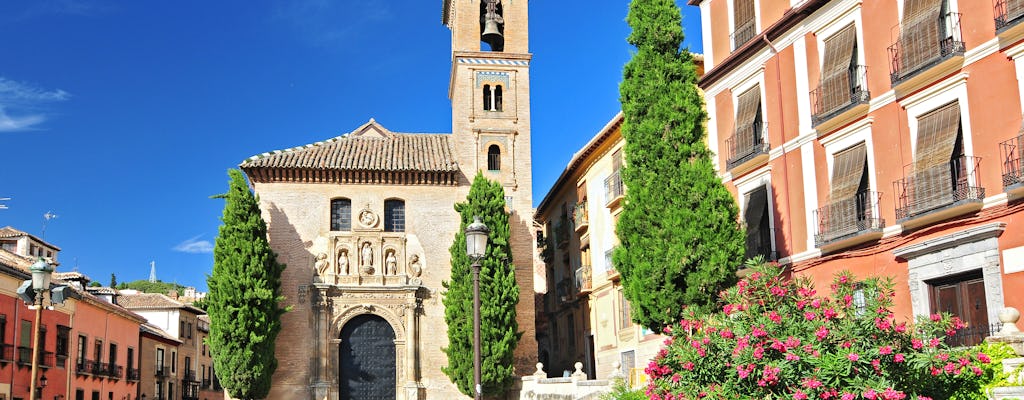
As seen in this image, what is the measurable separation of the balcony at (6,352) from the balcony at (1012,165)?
27.3m

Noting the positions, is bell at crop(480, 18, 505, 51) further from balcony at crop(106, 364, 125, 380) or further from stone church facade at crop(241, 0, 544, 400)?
balcony at crop(106, 364, 125, 380)

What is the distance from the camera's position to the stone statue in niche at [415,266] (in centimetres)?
3247

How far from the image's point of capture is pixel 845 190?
17.9 meters

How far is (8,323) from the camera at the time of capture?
30375mm

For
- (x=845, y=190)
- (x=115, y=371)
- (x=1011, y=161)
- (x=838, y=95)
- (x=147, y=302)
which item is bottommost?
(x=115, y=371)

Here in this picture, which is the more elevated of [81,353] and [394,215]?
[394,215]

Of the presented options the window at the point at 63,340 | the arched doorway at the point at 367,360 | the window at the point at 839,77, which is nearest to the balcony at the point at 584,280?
the arched doorway at the point at 367,360

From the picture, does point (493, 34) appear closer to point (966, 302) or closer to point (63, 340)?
point (63, 340)

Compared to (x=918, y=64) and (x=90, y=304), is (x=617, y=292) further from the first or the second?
(x=90, y=304)

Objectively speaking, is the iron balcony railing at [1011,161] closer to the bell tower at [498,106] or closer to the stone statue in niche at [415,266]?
the bell tower at [498,106]

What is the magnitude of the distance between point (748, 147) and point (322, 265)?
52.1 ft

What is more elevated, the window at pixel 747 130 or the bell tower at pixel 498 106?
the bell tower at pixel 498 106

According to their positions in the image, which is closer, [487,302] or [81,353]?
[487,302]

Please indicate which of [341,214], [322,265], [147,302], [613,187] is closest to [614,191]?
[613,187]
